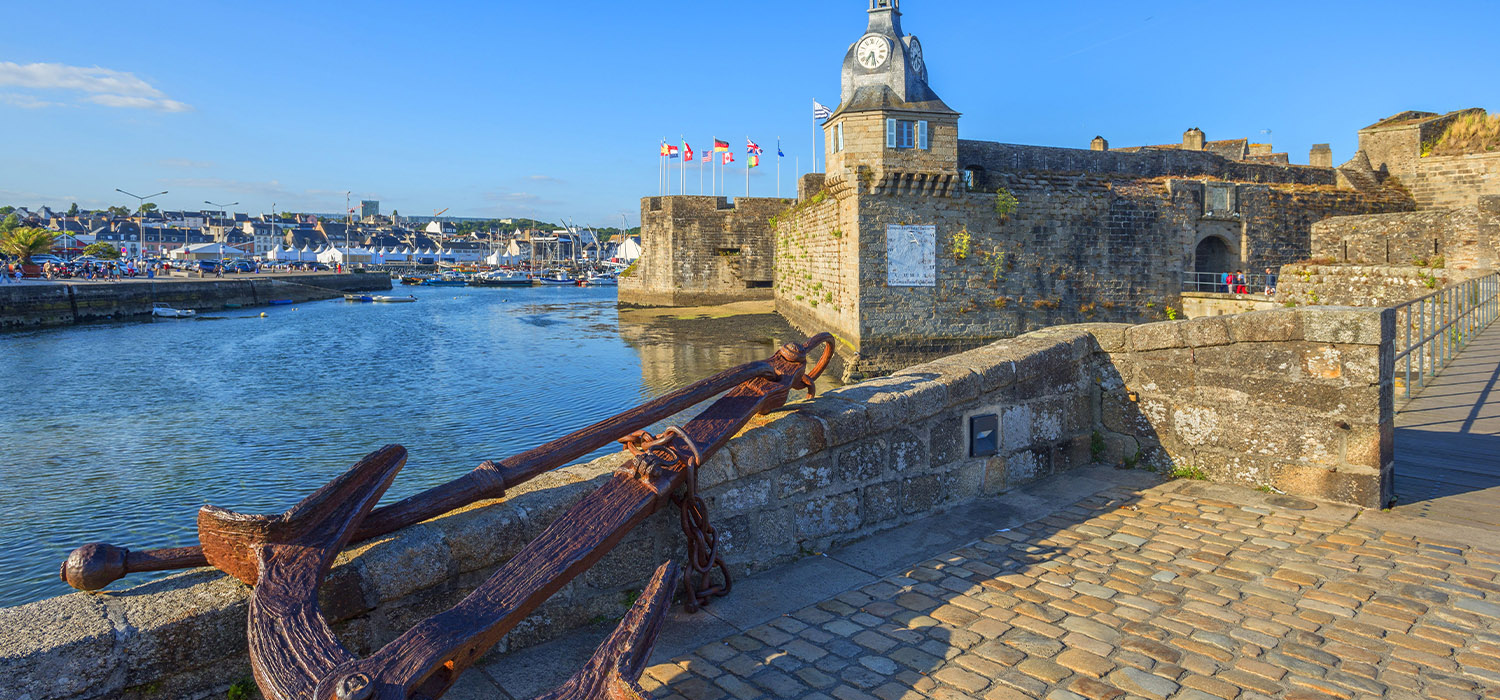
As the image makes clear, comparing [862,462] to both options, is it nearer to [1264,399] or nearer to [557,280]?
[1264,399]

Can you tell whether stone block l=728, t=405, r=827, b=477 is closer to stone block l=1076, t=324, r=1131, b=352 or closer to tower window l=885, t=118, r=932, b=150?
stone block l=1076, t=324, r=1131, b=352

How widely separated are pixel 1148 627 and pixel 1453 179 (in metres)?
34.2

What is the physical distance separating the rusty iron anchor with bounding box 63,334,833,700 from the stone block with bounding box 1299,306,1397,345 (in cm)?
346

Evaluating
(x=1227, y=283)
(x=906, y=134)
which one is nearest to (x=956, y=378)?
(x=906, y=134)

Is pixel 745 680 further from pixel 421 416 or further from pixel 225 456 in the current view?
pixel 421 416

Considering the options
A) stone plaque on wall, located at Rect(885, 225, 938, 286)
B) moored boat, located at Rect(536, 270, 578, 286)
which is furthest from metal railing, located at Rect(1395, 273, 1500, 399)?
moored boat, located at Rect(536, 270, 578, 286)

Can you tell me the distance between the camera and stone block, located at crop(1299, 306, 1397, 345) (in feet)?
14.0

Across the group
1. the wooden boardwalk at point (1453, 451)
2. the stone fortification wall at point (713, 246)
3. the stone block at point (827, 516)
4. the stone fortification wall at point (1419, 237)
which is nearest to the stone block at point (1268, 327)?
the wooden boardwalk at point (1453, 451)

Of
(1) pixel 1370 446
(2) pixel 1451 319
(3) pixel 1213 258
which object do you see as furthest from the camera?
(3) pixel 1213 258

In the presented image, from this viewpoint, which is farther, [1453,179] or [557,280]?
[557,280]

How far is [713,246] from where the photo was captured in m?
41.3

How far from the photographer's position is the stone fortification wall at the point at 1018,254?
21.7m

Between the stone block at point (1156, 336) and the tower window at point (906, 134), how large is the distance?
1695cm

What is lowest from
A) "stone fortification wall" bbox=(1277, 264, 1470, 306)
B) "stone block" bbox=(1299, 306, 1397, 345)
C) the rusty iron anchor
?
the rusty iron anchor
